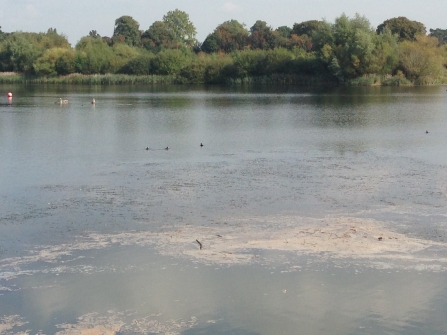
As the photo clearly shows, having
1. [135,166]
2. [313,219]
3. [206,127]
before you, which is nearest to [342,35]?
[206,127]

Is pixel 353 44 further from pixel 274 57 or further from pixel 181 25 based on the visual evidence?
pixel 181 25

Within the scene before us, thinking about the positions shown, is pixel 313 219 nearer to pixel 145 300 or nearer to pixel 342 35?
pixel 145 300

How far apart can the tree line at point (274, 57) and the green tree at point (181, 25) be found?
15.0m

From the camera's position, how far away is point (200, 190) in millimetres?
12688

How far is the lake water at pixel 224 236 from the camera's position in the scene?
694cm

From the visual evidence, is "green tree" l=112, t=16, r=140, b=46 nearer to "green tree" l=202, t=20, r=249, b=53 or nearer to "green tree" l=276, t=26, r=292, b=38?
"green tree" l=202, t=20, r=249, b=53

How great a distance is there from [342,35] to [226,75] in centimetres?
1457

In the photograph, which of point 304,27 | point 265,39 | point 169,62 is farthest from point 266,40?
point 169,62

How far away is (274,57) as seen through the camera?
224ft

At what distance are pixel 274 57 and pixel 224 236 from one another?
6008cm

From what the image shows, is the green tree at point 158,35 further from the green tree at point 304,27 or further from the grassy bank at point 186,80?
the grassy bank at point 186,80

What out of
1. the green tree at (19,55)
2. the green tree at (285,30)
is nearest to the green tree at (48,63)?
the green tree at (19,55)

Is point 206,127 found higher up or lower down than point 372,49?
lower down

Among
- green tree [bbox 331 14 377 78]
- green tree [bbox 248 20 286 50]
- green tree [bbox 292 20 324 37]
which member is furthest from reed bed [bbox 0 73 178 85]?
green tree [bbox 292 20 324 37]
